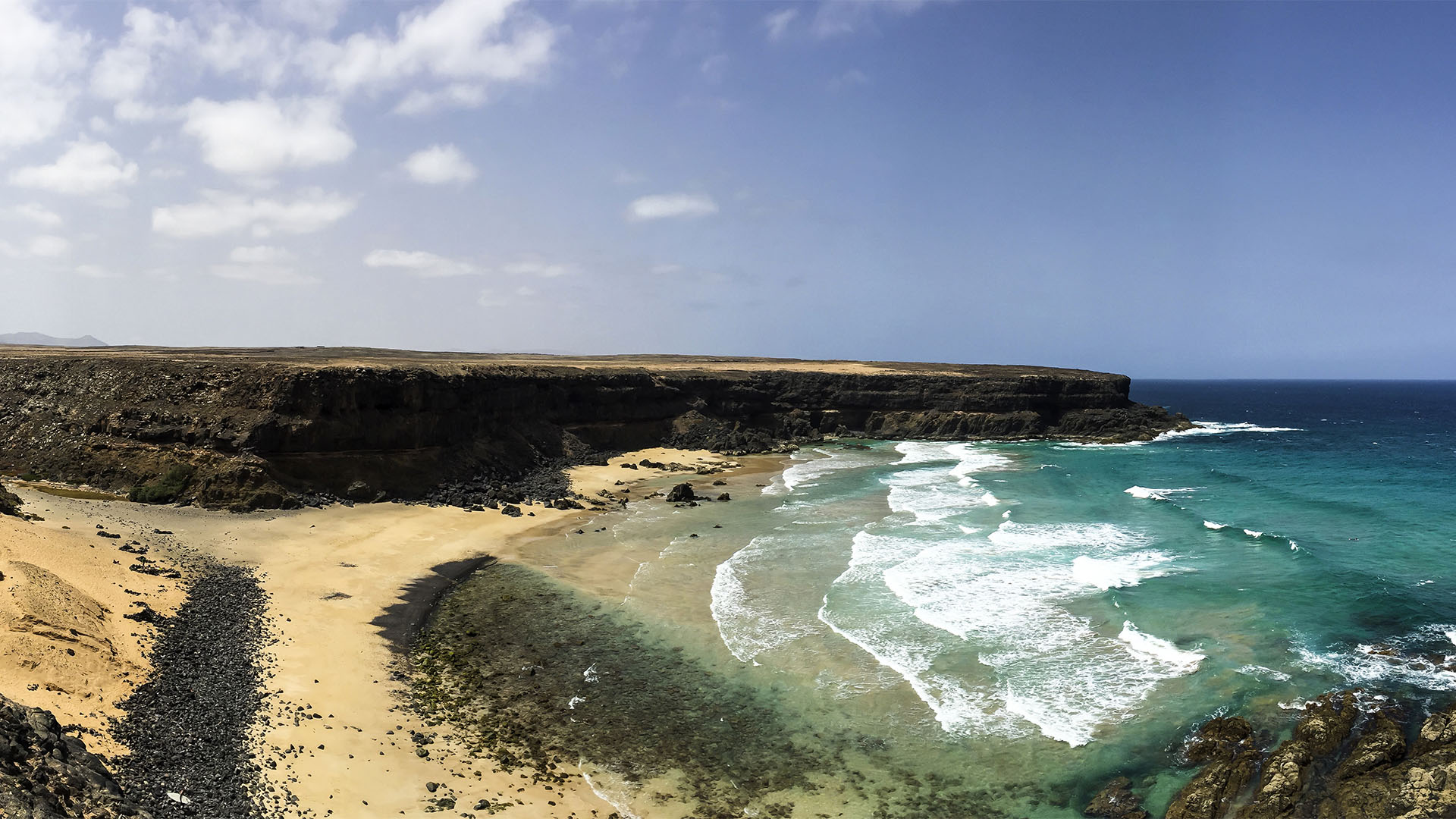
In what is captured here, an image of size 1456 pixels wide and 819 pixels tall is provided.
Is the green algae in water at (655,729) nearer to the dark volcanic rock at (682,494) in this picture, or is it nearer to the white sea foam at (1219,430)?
the dark volcanic rock at (682,494)

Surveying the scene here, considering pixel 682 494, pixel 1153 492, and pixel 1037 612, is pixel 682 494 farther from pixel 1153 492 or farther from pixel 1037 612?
pixel 1153 492

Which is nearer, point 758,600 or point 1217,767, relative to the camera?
point 1217,767

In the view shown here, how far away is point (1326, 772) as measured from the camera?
51.2 ft

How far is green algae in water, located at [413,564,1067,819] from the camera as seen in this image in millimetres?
15867

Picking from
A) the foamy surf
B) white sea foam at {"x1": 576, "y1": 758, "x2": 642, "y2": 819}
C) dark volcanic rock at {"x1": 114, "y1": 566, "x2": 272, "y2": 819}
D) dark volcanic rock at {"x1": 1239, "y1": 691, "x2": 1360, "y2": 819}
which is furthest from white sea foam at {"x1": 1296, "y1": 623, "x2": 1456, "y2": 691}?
dark volcanic rock at {"x1": 114, "y1": 566, "x2": 272, "y2": 819}

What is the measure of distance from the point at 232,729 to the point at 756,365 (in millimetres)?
86571

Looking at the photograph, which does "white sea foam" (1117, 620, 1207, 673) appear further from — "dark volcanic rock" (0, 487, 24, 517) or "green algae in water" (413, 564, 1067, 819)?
"dark volcanic rock" (0, 487, 24, 517)

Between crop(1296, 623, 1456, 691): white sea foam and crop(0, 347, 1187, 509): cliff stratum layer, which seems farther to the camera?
crop(0, 347, 1187, 509): cliff stratum layer

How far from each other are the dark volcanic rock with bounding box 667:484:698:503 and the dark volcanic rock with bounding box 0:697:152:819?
31128 mm

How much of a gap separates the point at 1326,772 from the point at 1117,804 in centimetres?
417

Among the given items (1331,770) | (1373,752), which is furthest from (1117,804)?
(1373,752)

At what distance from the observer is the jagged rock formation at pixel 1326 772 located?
14.3 m

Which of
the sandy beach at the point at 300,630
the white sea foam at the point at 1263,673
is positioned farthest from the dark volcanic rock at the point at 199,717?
the white sea foam at the point at 1263,673

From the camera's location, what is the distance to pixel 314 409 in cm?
3928
